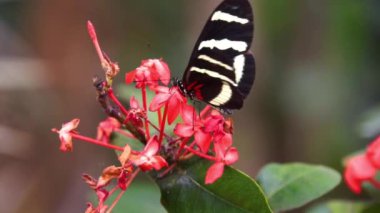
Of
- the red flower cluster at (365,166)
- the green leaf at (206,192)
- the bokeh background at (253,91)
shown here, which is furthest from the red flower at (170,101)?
the bokeh background at (253,91)

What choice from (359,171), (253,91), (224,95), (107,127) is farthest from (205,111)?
(253,91)

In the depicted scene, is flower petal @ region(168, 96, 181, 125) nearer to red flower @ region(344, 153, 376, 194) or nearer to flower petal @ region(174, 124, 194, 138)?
flower petal @ region(174, 124, 194, 138)

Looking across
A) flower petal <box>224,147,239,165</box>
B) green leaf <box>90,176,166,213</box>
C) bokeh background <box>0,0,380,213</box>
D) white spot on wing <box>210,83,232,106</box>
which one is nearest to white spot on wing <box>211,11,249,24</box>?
white spot on wing <box>210,83,232,106</box>

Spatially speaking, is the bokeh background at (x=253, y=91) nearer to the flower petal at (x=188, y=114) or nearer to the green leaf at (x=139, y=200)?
the green leaf at (x=139, y=200)

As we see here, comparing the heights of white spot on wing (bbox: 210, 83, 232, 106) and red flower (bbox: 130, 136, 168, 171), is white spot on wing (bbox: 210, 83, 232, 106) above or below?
above

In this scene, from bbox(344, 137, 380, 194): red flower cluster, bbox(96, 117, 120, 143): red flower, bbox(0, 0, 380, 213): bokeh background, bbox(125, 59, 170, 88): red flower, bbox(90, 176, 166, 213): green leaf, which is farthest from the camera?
bbox(0, 0, 380, 213): bokeh background

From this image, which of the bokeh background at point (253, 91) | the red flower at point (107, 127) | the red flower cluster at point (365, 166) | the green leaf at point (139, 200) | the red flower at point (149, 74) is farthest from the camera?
the bokeh background at point (253, 91)

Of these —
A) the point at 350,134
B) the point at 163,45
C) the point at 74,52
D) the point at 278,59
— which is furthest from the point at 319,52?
the point at 74,52
